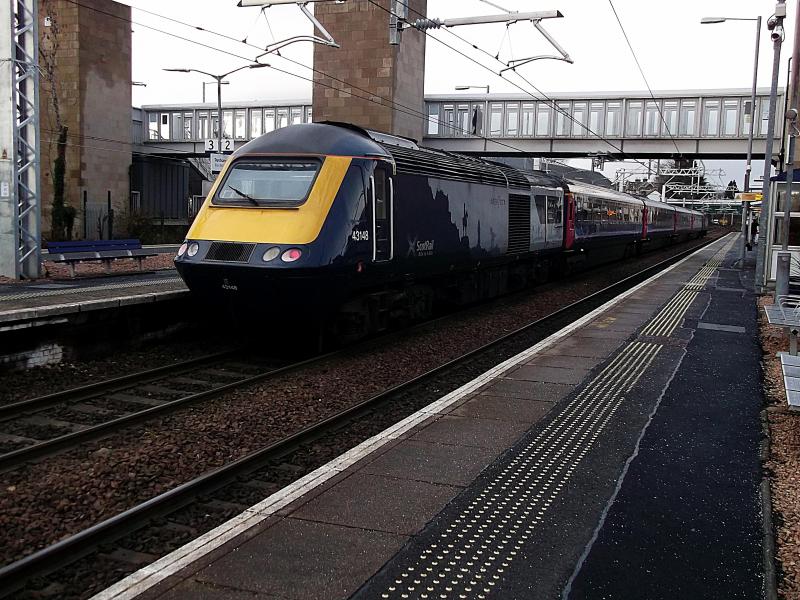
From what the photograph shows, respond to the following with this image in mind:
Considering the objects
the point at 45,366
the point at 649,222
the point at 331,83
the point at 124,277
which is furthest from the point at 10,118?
the point at 649,222

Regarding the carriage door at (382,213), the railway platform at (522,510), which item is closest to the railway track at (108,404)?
the carriage door at (382,213)

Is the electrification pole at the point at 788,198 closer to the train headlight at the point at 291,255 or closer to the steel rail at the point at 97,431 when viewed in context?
the train headlight at the point at 291,255

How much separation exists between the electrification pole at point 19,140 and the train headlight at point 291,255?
29.4 ft

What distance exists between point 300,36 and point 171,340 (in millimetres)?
8967

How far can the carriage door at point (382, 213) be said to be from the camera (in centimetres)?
1094

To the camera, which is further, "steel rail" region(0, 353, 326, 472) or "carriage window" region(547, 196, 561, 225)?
"carriage window" region(547, 196, 561, 225)

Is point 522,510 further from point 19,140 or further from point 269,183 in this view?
point 19,140

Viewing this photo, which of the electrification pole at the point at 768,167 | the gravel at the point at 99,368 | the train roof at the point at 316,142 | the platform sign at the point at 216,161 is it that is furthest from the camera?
the platform sign at the point at 216,161

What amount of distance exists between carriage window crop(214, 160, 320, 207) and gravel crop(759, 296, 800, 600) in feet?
20.4

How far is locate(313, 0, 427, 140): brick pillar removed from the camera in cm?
3753

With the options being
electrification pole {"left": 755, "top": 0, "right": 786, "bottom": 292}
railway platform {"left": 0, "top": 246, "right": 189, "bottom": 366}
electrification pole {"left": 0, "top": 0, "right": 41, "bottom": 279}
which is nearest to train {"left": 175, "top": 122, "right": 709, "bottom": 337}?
railway platform {"left": 0, "top": 246, "right": 189, "bottom": 366}

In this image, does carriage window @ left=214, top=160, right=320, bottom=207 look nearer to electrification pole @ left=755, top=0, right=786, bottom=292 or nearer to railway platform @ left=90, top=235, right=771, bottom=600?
railway platform @ left=90, top=235, right=771, bottom=600

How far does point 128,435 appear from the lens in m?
7.25

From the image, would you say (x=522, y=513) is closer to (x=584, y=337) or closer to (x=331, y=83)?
(x=584, y=337)
